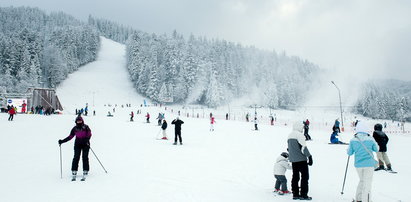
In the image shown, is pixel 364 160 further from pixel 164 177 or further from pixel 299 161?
pixel 164 177

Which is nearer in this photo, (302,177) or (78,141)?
(302,177)

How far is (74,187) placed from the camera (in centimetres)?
709

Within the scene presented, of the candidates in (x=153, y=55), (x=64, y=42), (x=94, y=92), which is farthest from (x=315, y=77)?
(x=64, y=42)

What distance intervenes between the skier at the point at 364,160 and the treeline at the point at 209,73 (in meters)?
74.9

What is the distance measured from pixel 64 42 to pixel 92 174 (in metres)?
108

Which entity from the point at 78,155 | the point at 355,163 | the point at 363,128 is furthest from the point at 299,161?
the point at 78,155

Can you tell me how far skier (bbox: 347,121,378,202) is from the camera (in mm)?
5746

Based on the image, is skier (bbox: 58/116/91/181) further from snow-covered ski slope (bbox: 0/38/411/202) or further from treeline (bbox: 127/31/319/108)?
treeline (bbox: 127/31/319/108)

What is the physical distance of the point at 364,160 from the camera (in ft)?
19.1

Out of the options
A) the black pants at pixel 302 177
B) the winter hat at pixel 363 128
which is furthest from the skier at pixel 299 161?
the winter hat at pixel 363 128

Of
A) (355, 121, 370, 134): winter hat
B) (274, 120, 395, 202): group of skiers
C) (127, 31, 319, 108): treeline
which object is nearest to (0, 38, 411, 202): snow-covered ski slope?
(274, 120, 395, 202): group of skiers

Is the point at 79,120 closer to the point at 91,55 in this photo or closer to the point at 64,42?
the point at 64,42

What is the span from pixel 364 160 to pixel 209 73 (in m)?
85.8

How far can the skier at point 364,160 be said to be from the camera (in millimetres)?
5746
